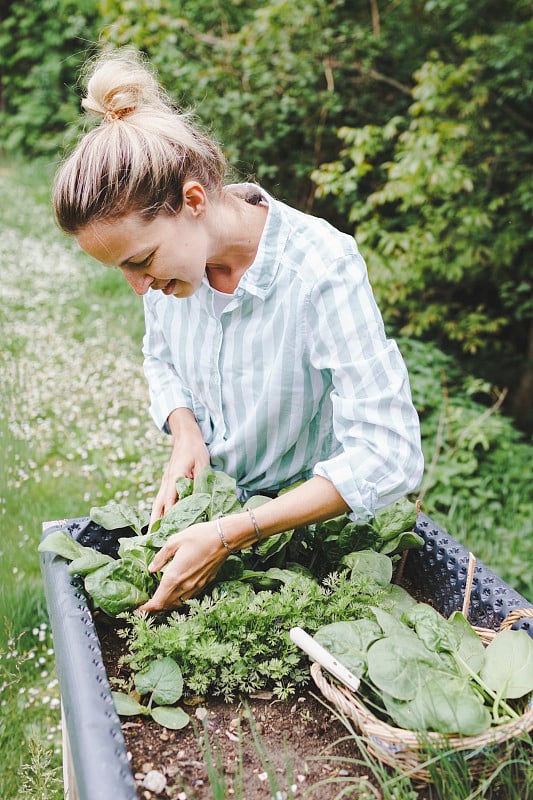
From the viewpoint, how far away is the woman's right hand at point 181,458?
163cm

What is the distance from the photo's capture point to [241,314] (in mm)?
1563

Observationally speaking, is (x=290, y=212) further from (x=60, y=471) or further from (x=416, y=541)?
(x=60, y=471)

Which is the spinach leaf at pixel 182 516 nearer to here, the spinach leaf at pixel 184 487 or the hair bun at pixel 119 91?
the spinach leaf at pixel 184 487

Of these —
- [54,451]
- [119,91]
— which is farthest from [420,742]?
[54,451]

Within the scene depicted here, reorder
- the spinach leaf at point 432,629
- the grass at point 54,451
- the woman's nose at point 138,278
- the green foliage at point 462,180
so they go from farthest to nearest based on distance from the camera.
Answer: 1. the green foliage at point 462,180
2. the grass at point 54,451
3. the woman's nose at point 138,278
4. the spinach leaf at point 432,629

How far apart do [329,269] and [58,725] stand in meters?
1.52

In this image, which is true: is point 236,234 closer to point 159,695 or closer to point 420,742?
point 159,695

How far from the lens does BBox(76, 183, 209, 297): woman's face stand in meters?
1.34

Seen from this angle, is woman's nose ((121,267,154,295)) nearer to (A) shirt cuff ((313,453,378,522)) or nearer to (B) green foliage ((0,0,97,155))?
(A) shirt cuff ((313,453,378,522))

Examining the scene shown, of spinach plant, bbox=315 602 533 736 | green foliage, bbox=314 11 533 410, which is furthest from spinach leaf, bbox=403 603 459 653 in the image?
green foliage, bbox=314 11 533 410

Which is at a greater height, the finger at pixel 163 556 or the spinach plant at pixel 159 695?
the finger at pixel 163 556

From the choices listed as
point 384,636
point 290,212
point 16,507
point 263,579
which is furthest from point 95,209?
point 16,507

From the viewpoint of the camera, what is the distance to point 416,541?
1556 mm

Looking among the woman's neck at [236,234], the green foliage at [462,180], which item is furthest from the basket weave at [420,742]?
the green foliage at [462,180]
